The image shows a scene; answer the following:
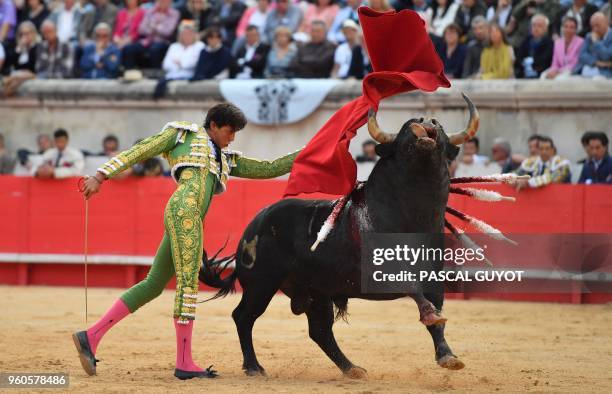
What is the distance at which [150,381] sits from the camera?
5.58 m

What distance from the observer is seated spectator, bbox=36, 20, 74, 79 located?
42.8 ft

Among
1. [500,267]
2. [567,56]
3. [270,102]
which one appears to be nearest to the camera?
[500,267]

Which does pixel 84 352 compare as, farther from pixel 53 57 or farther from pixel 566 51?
pixel 53 57

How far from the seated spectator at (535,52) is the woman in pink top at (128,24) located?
4308 mm

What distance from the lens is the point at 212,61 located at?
39.9ft

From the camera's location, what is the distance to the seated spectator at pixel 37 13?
1392 cm

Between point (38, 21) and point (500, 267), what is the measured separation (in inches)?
281

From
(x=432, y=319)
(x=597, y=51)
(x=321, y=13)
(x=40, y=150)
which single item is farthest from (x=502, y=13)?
(x=432, y=319)

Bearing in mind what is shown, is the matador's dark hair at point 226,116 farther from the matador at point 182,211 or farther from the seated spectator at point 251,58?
the seated spectator at point 251,58

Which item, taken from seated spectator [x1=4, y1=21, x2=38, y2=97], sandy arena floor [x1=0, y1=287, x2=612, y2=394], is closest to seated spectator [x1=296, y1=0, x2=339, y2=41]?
seated spectator [x1=4, y1=21, x2=38, y2=97]

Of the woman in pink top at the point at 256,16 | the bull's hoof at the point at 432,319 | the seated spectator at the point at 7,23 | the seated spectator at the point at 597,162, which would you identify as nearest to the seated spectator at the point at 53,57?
the seated spectator at the point at 7,23

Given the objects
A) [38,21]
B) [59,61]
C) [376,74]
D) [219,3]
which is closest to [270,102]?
[219,3]

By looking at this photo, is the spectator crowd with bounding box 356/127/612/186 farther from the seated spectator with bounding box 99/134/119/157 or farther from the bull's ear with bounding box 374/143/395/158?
the bull's ear with bounding box 374/143/395/158

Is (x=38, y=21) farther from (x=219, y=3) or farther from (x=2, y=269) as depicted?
(x=2, y=269)
